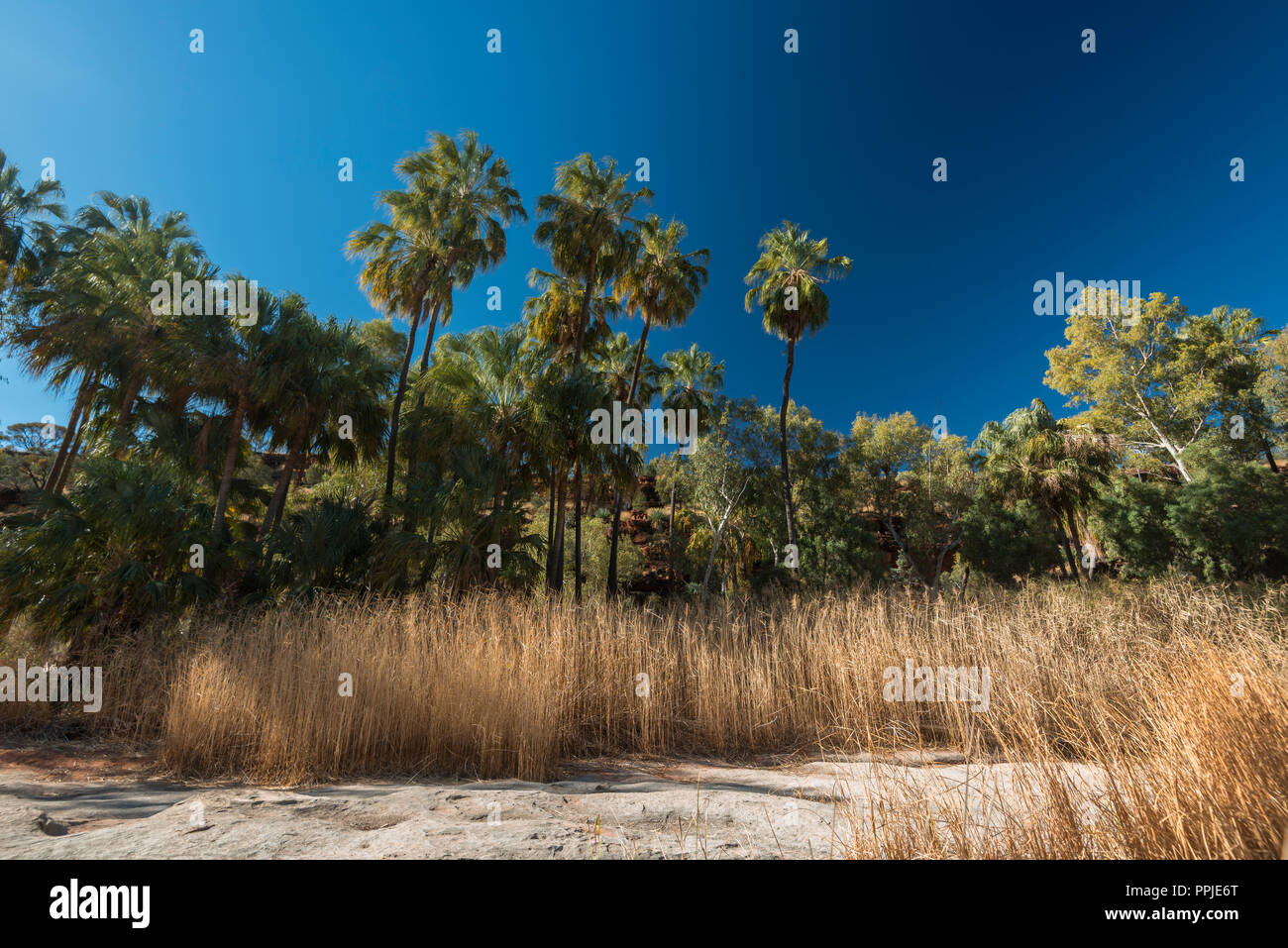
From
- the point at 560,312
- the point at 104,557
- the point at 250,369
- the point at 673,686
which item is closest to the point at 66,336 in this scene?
the point at 250,369

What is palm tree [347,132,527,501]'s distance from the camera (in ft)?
55.4

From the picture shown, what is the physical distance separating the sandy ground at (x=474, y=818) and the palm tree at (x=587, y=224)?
1381 centimetres

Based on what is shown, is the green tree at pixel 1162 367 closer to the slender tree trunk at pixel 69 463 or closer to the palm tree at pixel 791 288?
the palm tree at pixel 791 288

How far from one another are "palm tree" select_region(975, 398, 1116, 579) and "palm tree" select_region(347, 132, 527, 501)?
72.6ft

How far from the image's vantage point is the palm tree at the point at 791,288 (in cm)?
2138

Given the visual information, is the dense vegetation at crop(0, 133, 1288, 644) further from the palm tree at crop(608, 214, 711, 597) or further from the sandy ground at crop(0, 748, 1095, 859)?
the sandy ground at crop(0, 748, 1095, 859)

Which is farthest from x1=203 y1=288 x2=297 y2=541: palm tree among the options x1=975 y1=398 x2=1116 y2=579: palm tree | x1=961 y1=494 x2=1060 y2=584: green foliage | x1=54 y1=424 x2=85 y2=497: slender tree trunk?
x1=961 y1=494 x2=1060 y2=584: green foliage

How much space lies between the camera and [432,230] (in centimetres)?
1716

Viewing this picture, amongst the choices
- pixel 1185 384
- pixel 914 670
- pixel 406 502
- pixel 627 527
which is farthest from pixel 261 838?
pixel 1185 384

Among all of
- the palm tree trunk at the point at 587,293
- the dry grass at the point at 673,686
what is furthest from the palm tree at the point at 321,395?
the dry grass at the point at 673,686

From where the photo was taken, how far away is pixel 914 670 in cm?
670

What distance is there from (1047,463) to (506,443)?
21.4 meters
